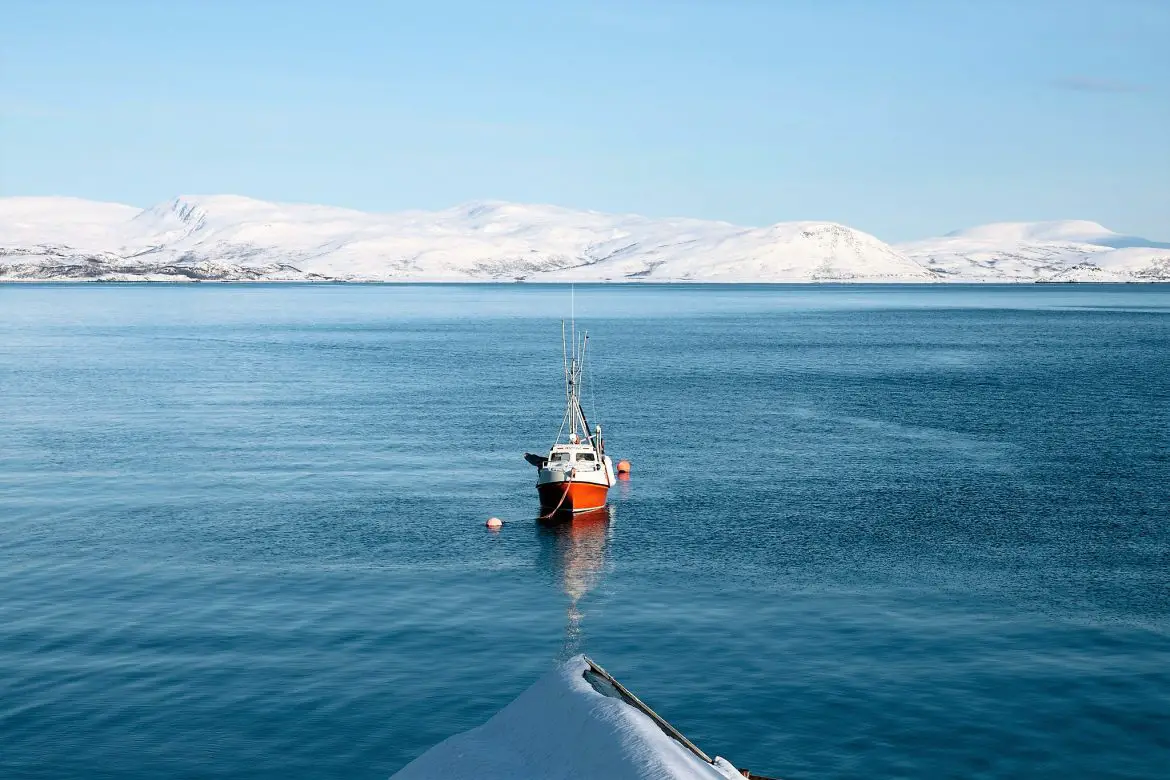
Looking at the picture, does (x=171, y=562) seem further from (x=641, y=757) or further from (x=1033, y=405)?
(x=1033, y=405)

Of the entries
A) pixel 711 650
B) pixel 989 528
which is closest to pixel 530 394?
pixel 989 528

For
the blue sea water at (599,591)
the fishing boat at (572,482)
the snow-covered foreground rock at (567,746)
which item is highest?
the snow-covered foreground rock at (567,746)

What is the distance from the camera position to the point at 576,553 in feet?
229

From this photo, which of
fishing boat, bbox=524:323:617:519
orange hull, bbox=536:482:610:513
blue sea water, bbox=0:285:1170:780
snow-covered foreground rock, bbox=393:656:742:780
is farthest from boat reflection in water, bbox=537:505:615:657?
snow-covered foreground rock, bbox=393:656:742:780

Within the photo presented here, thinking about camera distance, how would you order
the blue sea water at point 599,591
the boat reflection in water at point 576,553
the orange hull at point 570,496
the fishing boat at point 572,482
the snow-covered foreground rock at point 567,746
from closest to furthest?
the snow-covered foreground rock at point 567,746 → the blue sea water at point 599,591 → the boat reflection in water at point 576,553 → the orange hull at point 570,496 → the fishing boat at point 572,482

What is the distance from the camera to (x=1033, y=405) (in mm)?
135250

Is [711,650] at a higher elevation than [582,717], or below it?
below

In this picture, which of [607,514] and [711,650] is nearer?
[711,650]

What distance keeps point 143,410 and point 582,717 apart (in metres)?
116

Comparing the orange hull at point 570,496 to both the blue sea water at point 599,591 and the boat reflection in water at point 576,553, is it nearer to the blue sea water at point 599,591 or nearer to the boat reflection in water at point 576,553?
the boat reflection in water at point 576,553

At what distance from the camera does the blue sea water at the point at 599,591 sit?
4341cm

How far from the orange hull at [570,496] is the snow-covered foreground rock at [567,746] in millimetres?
52145

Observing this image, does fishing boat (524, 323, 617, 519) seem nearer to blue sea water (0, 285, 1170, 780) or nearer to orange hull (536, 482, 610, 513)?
orange hull (536, 482, 610, 513)

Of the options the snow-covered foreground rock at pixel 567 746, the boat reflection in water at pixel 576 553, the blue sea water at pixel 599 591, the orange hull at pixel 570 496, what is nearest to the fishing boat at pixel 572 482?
the orange hull at pixel 570 496
